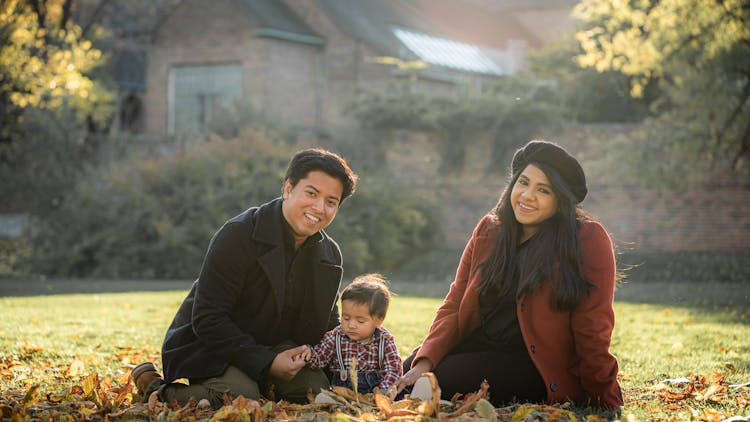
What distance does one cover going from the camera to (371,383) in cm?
514

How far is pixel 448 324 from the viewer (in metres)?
5.30

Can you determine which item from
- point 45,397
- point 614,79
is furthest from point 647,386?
point 614,79

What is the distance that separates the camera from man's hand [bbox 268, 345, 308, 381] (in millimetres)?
4836

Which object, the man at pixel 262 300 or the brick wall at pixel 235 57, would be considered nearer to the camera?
the man at pixel 262 300

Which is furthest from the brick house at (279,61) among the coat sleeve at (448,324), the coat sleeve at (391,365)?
the coat sleeve at (391,365)

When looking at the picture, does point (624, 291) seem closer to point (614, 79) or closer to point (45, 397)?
point (614, 79)

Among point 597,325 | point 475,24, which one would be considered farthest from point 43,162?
point 475,24

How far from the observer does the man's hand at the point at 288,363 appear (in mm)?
4836

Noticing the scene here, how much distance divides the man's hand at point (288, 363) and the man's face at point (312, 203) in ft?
2.07

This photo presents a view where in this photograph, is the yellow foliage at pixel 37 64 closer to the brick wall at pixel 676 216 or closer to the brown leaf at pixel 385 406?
the brick wall at pixel 676 216

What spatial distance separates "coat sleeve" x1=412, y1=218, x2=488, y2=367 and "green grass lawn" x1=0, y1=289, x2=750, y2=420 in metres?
1.01

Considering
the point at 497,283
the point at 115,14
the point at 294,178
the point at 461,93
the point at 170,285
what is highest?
the point at 115,14

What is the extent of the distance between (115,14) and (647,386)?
2619 cm

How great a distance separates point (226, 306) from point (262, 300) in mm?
239
